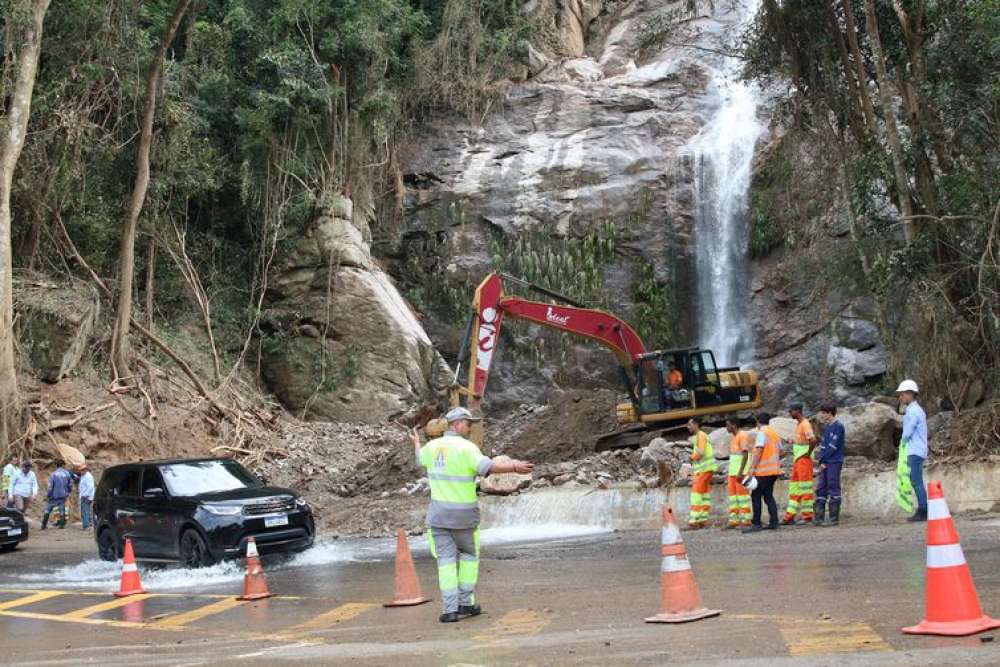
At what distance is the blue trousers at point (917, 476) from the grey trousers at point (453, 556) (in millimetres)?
7090

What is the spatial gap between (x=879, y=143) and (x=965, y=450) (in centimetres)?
720

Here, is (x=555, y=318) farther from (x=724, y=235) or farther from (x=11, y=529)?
(x=724, y=235)

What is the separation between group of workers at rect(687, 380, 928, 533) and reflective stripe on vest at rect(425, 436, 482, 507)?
696 centimetres

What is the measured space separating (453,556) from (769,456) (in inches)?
286

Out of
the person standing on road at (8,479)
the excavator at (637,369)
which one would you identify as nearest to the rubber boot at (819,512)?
the excavator at (637,369)

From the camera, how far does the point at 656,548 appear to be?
14430 mm

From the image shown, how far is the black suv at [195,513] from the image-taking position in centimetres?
1466

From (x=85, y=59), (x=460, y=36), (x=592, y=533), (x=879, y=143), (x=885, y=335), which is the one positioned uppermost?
(x=460, y=36)

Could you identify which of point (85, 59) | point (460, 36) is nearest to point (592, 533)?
point (85, 59)

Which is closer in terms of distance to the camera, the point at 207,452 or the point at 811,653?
the point at 811,653

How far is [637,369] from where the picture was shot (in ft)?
77.0

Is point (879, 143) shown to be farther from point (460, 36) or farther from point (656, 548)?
point (460, 36)

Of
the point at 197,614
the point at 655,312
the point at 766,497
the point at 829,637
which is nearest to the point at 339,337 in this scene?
the point at 655,312

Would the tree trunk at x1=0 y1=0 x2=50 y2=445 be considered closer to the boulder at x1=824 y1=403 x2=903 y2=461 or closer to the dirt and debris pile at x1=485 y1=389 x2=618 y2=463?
the dirt and debris pile at x1=485 y1=389 x2=618 y2=463
